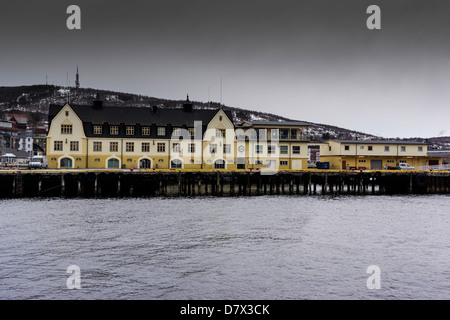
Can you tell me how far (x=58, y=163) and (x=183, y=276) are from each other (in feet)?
189

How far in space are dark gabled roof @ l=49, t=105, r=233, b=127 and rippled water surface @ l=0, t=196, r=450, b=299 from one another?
36.9 m

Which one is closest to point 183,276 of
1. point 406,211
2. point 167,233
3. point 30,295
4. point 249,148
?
point 30,295

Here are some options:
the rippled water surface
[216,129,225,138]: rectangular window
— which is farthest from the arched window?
the rippled water surface

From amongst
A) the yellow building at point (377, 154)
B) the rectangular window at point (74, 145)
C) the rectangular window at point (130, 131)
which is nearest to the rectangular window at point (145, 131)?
the rectangular window at point (130, 131)

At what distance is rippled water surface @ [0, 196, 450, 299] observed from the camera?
1780 cm

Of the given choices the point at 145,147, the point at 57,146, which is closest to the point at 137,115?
the point at 145,147

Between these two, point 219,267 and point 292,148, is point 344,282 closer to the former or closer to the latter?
point 219,267

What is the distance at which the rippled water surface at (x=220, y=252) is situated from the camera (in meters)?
17.8

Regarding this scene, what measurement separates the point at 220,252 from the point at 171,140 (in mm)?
52819

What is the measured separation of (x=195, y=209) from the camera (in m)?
41.6

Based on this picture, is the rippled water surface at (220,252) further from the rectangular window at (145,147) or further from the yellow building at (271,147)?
the yellow building at (271,147)

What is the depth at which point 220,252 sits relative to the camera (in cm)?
2369

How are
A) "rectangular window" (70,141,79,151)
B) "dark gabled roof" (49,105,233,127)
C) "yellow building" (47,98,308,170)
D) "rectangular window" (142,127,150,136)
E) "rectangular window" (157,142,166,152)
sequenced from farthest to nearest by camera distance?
"dark gabled roof" (49,105,233,127), "rectangular window" (142,127,150,136), "rectangular window" (157,142,166,152), "yellow building" (47,98,308,170), "rectangular window" (70,141,79,151)

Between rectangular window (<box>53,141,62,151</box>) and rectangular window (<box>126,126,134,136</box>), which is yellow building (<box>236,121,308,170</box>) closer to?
rectangular window (<box>126,126,134,136</box>)
